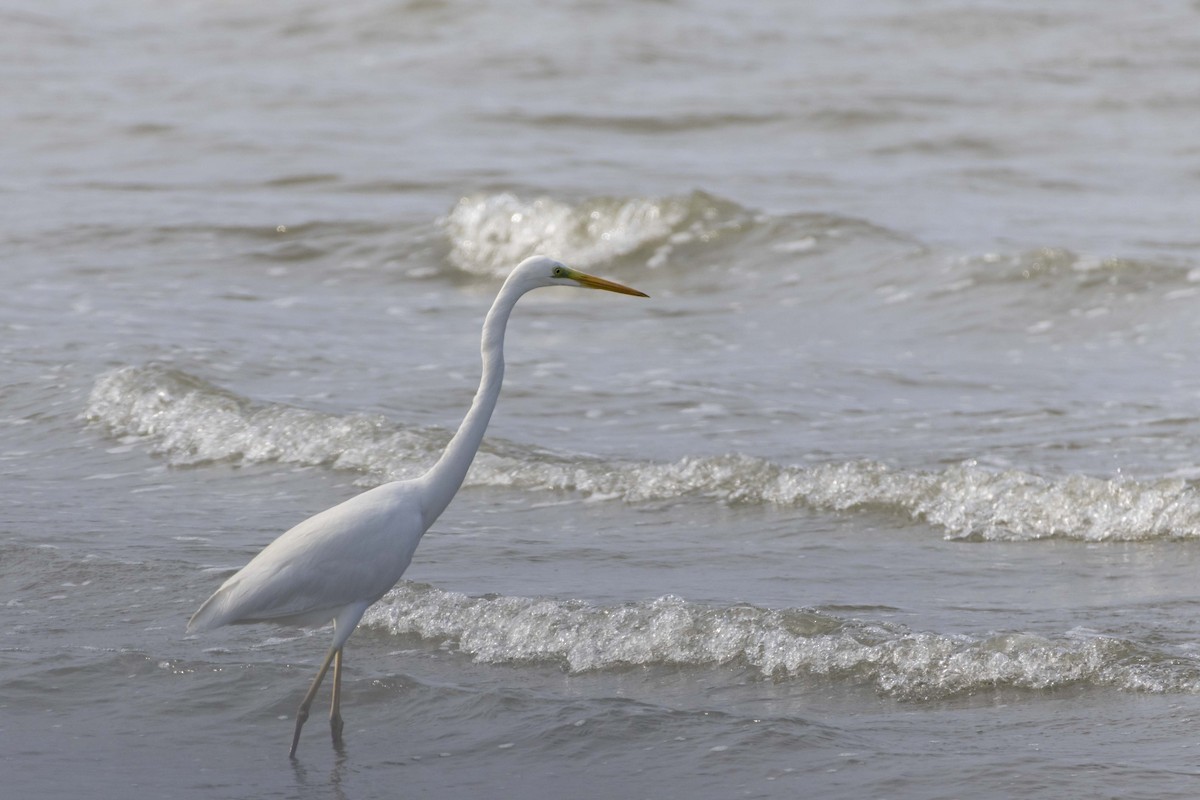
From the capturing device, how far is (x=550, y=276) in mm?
4539

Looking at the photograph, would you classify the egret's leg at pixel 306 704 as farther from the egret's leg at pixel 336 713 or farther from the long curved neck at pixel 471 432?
the long curved neck at pixel 471 432

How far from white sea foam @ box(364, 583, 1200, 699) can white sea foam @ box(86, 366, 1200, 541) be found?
134 cm

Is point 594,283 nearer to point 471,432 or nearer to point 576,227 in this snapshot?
point 471,432

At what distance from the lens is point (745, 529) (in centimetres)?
592

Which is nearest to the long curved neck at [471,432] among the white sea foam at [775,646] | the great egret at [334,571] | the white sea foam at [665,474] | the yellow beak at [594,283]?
the great egret at [334,571]

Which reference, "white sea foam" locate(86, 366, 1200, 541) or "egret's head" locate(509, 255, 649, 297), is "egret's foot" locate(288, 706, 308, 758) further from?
"white sea foam" locate(86, 366, 1200, 541)

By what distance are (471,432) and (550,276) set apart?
1.66 ft

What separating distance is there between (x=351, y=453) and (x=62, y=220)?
620 centimetres

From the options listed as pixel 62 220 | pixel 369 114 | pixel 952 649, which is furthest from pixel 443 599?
pixel 369 114

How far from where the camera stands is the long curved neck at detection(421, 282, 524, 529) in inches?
175

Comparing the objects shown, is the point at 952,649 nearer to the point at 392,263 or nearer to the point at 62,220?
the point at 392,263

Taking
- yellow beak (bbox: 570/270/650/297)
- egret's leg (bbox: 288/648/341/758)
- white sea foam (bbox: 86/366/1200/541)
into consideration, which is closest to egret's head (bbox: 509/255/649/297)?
yellow beak (bbox: 570/270/650/297)

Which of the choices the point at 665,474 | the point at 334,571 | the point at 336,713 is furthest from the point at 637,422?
the point at 336,713

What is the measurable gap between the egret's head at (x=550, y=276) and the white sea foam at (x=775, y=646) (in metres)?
1.01
